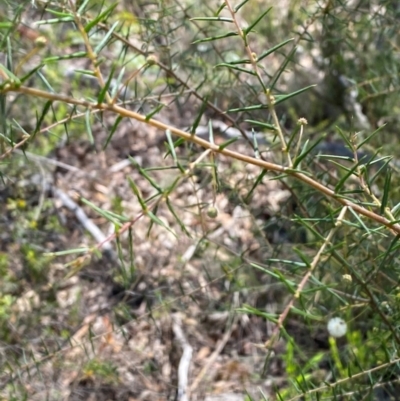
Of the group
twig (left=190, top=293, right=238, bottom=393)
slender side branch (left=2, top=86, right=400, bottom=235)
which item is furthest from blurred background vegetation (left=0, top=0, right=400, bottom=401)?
slender side branch (left=2, top=86, right=400, bottom=235)

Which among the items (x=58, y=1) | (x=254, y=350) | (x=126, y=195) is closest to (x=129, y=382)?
(x=254, y=350)

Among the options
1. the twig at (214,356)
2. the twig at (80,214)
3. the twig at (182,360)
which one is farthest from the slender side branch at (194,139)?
the twig at (80,214)

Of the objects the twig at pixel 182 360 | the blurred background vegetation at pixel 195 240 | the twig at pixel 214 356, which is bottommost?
the twig at pixel 214 356

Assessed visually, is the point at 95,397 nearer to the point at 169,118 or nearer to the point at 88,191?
the point at 88,191

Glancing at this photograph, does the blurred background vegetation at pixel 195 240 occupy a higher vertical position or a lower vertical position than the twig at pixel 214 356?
higher

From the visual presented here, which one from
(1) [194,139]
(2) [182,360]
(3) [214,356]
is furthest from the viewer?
(3) [214,356]

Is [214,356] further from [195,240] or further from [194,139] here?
[194,139]

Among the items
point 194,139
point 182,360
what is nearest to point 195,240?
point 182,360

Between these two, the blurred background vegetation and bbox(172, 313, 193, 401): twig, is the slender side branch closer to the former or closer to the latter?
the blurred background vegetation

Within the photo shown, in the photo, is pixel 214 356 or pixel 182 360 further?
pixel 214 356

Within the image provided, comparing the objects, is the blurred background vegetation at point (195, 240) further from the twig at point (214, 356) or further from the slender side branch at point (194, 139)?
the slender side branch at point (194, 139)

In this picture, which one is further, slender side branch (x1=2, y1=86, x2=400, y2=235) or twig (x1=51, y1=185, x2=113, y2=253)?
twig (x1=51, y1=185, x2=113, y2=253)
